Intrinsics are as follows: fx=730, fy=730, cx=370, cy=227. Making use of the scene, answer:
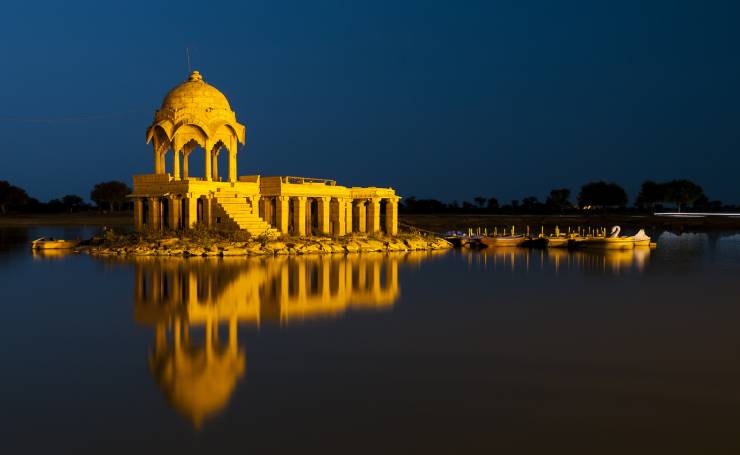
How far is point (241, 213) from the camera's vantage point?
4009 centimetres

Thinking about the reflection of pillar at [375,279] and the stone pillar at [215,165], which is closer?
the reflection of pillar at [375,279]

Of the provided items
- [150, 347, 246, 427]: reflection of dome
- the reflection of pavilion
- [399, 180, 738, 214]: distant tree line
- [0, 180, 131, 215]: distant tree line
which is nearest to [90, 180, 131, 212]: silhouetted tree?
[0, 180, 131, 215]: distant tree line

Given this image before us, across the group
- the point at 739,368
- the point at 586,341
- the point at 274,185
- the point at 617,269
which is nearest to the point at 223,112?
the point at 274,185

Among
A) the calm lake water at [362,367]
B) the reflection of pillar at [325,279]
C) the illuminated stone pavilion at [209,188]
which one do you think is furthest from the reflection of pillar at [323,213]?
the calm lake water at [362,367]

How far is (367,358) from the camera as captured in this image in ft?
47.2

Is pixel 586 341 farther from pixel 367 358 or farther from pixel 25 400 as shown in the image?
pixel 25 400

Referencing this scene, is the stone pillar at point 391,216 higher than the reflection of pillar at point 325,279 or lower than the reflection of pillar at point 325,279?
higher

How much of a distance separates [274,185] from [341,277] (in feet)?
48.9

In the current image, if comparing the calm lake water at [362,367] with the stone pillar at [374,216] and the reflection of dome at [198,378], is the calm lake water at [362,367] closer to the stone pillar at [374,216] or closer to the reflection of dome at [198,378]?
the reflection of dome at [198,378]

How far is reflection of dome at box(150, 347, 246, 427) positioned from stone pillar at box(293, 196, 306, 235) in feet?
94.1

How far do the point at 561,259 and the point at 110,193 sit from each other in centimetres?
10015

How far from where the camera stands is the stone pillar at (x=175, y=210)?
1613 inches

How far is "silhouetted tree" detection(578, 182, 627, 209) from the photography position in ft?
430

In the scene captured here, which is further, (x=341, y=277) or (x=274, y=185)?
(x=274, y=185)
